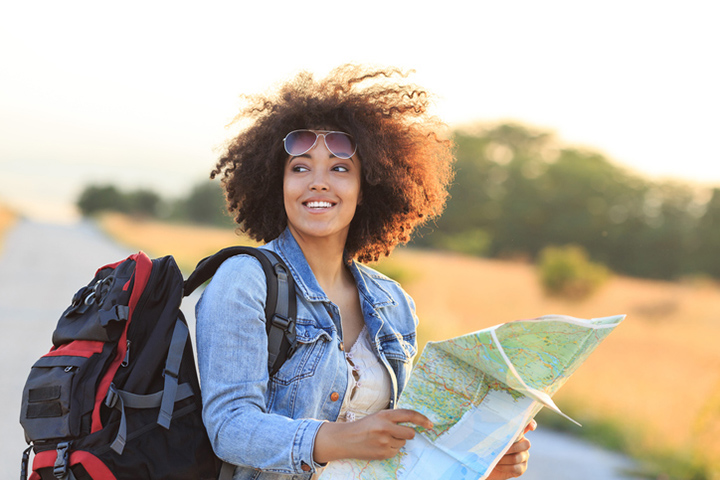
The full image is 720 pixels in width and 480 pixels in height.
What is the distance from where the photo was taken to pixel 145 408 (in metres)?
1.75

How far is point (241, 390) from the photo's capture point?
1.76 meters

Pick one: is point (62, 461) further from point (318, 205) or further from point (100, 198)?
point (100, 198)

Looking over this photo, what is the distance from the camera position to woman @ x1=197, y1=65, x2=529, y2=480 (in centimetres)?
176

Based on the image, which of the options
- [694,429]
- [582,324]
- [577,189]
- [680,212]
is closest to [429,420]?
[582,324]

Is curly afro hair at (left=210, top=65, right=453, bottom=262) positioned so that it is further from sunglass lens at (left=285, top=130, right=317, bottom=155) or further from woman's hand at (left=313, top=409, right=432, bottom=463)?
woman's hand at (left=313, top=409, right=432, bottom=463)

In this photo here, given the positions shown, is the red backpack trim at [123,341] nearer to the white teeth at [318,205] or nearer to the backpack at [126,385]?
the backpack at [126,385]

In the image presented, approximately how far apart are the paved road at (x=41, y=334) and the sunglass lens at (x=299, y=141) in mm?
3297

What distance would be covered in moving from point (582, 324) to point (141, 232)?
2348 cm

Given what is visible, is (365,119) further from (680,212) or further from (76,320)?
(680,212)

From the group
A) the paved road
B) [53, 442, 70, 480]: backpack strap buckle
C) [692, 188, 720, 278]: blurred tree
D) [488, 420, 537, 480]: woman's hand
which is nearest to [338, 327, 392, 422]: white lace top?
[488, 420, 537, 480]: woman's hand

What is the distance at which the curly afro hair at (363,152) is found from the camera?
241cm

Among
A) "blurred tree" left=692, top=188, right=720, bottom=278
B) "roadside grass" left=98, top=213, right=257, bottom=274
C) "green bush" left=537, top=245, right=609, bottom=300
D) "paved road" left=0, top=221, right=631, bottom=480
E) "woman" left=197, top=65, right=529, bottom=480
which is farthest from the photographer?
"blurred tree" left=692, top=188, right=720, bottom=278

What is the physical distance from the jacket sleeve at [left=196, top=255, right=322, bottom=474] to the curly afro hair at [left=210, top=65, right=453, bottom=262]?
776 mm

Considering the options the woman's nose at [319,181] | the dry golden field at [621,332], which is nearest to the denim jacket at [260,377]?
the woman's nose at [319,181]
